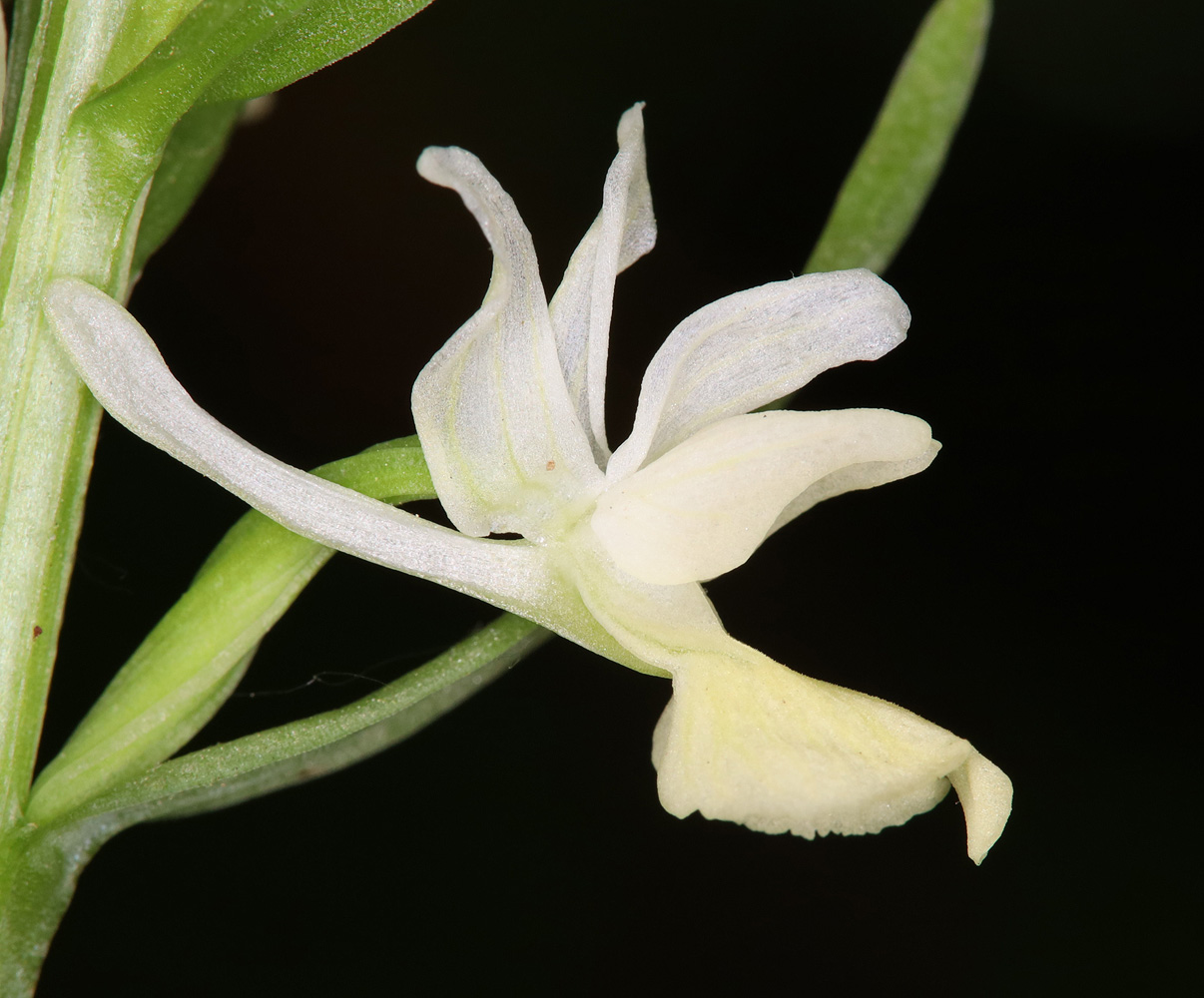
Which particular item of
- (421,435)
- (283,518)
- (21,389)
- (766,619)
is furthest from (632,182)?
(766,619)

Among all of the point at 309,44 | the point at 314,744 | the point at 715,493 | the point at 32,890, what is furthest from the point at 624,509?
the point at 32,890

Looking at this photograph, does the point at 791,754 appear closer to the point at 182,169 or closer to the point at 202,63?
the point at 202,63

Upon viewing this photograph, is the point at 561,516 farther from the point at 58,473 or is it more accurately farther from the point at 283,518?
the point at 58,473

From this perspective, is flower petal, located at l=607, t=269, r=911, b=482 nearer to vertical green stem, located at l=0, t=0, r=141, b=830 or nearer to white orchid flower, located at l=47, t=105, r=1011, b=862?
white orchid flower, located at l=47, t=105, r=1011, b=862

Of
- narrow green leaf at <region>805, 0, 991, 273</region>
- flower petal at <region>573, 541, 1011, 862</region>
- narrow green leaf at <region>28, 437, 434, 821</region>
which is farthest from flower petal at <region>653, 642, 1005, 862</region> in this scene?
narrow green leaf at <region>805, 0, 991, 273</region>

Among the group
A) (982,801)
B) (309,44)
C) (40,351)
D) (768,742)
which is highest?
(309,44)

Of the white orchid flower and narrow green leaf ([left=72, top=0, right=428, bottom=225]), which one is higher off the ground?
narrow green leaf ([left=72, top=0, right=428, bottom=225])
